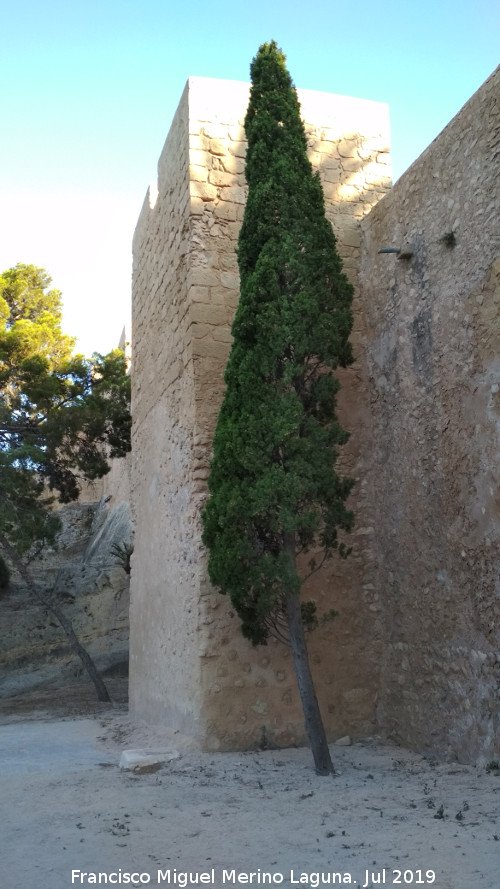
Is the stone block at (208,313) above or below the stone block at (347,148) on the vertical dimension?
below

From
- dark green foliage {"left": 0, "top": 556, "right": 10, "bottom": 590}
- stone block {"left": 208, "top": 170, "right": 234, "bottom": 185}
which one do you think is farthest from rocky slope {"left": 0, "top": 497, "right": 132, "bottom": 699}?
stone block {"left": 208, "top": 170, "right": 234, "bottom": 185}

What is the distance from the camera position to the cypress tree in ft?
15.9

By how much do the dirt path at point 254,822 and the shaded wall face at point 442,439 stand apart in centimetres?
53

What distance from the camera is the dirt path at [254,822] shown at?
299cm

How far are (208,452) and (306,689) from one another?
2056 mm

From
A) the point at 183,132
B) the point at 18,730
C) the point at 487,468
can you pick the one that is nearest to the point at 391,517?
the point at 487,468

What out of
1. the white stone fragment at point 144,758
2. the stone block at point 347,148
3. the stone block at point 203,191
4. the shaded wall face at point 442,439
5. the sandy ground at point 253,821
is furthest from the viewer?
the stone block at point 347,148

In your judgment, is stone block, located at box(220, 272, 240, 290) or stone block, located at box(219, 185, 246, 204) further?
stone block, located at box(219, 185, 246, 204)

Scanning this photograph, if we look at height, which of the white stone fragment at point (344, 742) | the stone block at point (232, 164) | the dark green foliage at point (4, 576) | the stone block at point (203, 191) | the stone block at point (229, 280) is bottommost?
the white stone fragment at point (344, 742)

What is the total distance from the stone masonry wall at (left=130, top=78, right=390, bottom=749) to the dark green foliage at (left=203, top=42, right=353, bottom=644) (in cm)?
65

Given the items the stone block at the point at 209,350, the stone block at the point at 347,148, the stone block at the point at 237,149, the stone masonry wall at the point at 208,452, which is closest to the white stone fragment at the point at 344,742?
the stone masonry wall at the point at 208,452

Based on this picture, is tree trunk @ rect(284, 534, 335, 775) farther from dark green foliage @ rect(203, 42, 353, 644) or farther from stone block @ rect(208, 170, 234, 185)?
stone block @ rect(208, 170, 234, 185)

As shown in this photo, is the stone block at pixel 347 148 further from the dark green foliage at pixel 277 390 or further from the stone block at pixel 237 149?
the dark green foliage at pixel 277 390

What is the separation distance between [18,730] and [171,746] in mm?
2553
